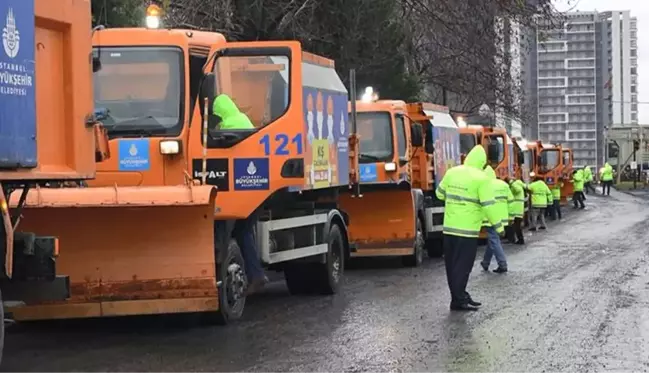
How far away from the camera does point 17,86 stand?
6.77m

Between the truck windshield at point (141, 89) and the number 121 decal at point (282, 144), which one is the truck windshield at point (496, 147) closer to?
the number 121 decal at point (282, 144)

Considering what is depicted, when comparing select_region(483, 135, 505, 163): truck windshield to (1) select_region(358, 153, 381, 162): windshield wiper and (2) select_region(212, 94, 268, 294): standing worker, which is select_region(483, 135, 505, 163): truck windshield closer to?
(1) select_region(358, 153, 381, 162): windshield wiper

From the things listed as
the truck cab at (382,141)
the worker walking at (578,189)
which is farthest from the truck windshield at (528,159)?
the truck cab at (382,141)

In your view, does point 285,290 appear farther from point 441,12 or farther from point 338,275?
point 441,12

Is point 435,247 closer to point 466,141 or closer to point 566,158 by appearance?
point 466,141

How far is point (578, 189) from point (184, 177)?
1174 inches

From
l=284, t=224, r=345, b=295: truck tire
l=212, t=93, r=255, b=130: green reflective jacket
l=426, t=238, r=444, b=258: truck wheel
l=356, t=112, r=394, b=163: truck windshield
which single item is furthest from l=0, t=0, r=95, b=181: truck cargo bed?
l=426, t=238, r=444, b=258: truck wheel

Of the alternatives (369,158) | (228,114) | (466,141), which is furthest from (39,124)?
(466,141)

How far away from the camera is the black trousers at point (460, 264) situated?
10.5 metres

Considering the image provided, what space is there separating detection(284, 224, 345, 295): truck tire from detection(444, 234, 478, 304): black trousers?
184cm

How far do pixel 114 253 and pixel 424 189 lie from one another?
9566 mm

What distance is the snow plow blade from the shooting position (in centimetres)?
879

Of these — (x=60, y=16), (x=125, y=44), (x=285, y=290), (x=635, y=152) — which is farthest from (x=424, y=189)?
(x=635, y=152)

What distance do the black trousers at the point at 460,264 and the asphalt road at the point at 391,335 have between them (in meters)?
0.25
